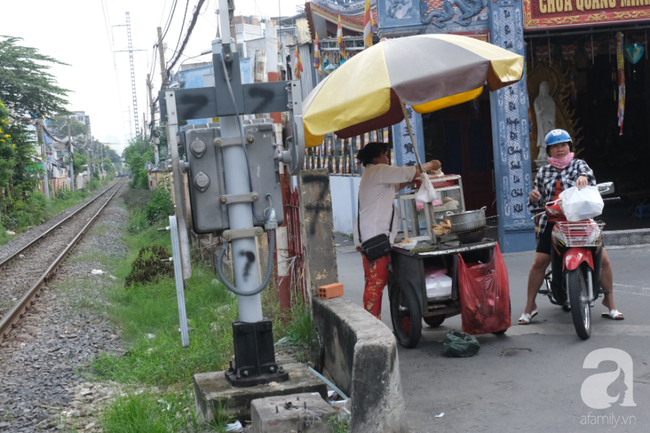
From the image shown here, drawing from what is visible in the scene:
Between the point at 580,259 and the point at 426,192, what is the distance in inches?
54.2

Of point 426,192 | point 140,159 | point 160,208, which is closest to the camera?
point 426,192

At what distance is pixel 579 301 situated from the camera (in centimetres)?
546

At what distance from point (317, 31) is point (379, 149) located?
11319mm

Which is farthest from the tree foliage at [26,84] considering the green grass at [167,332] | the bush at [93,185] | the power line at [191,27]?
the bush at [93,185]

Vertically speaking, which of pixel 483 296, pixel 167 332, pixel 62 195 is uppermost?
pixel 62 195

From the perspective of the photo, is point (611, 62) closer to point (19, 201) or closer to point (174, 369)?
point (174, 369)

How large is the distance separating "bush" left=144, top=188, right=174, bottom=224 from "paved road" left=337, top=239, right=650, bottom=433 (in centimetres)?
1659

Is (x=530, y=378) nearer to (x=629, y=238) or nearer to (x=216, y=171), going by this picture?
(x=216, y=171)

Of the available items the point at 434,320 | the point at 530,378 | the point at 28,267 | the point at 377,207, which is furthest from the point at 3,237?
the point at 530,378

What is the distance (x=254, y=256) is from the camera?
4500 mm

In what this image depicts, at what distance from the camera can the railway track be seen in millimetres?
10242

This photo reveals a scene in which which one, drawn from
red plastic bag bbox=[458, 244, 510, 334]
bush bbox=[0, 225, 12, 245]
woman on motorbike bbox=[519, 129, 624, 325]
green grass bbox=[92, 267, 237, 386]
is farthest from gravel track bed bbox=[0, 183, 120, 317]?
woman on motorbike bbox=[519, 129, 624, 325]

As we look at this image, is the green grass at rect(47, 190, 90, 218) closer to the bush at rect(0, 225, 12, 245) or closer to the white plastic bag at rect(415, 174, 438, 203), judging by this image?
the bush at rect(0, 225, 12, 245)

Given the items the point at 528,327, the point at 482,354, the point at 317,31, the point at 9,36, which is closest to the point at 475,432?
the point at 482,354
